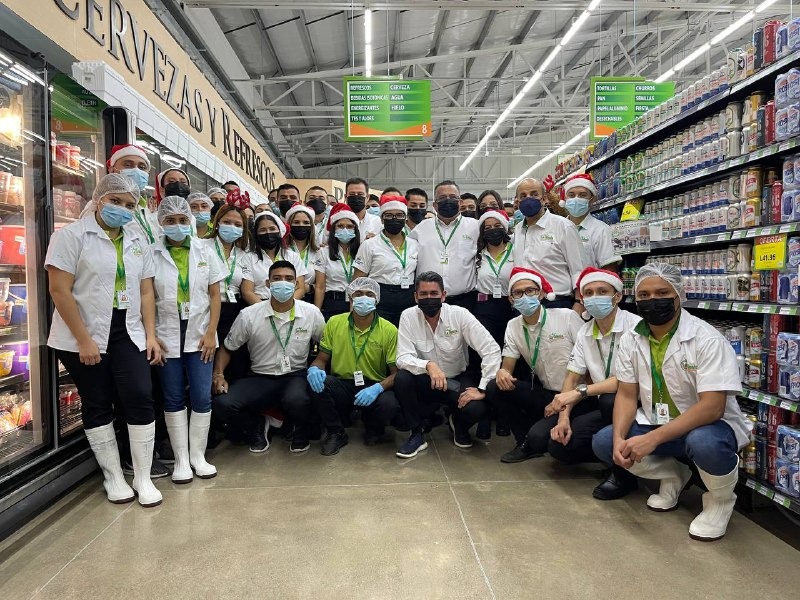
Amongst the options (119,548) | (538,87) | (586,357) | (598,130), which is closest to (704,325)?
(586,357)

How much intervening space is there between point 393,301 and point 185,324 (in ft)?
5.68

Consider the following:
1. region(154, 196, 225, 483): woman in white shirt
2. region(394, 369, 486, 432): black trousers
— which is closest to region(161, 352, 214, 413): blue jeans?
region(154, 196, 225, 483): woman in white shirt

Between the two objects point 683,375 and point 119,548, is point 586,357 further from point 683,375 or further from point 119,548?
point 119,548

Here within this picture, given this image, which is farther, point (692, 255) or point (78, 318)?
point (692, 255)

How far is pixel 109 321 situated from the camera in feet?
9.68

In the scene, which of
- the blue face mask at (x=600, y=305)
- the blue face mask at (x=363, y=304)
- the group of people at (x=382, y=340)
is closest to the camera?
the group of people at (x=382, y=340)

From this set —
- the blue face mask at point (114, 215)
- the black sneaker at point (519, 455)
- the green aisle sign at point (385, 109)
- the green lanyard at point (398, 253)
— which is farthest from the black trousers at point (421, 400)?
the green aisle sign at point (385, 109)

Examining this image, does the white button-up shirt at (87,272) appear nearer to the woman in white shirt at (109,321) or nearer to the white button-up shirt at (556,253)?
the woman in white shirt at (109,321)

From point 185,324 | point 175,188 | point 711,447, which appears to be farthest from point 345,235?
point 711,447

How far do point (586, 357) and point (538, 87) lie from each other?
14.3 meters

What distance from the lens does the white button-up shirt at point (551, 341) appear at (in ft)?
12.1

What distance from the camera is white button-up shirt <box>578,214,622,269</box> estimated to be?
13.7ft

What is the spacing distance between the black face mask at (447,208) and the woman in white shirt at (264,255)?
1293 millimetres

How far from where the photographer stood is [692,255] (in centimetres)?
347
